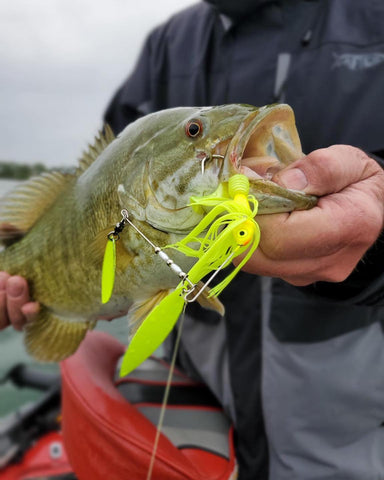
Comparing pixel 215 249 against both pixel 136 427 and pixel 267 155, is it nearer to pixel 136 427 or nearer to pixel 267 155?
pixel 267 155

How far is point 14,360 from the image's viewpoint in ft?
17.1

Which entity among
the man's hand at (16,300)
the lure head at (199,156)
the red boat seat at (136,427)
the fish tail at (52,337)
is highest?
the lure head at (199,156)

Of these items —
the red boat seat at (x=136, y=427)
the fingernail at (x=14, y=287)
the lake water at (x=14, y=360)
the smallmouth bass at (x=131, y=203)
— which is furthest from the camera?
the lake water at (x=14, y=360)

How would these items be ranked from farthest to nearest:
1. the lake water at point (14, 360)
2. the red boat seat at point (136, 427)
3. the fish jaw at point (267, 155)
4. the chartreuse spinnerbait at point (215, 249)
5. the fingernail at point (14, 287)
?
the lake water at point (14, 360) → the fingernail at point (14, 287) → the red boat seat at point (136, 427) → the fish jaw at point (267, 155) → the chartreuse spinnerbait at point (215, 249)

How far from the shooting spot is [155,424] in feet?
7.08

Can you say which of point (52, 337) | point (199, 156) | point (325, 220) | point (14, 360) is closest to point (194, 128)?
point (199, 156)

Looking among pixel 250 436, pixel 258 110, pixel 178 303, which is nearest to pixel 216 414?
pixel 250 436

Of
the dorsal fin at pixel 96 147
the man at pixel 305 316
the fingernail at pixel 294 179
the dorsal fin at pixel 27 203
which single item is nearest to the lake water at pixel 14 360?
the dorsal fin at pixel 27 203

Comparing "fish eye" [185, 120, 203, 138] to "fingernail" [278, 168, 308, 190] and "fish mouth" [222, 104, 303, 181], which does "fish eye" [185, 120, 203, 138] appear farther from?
"fingernail" [278, 168, 308, 190]

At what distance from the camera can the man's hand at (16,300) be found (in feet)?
6.33

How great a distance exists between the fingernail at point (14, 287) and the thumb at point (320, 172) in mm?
1388

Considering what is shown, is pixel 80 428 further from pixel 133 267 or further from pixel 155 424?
pixel 133 267

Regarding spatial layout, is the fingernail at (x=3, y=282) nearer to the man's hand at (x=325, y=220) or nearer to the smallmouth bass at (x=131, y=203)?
the smallmouth bass at (x=131, y=203)

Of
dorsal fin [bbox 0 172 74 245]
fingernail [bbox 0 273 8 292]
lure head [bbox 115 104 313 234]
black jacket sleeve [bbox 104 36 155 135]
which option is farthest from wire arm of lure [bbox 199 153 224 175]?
black jacket sleeve [bbox 104 36 155 135]
